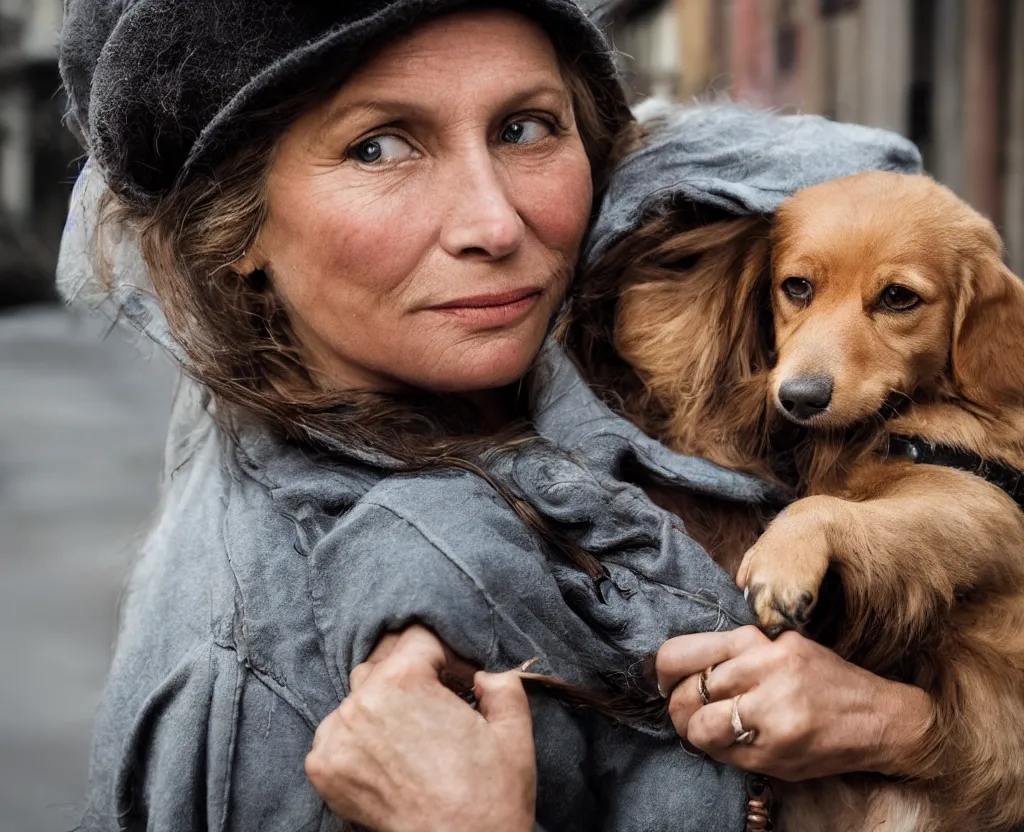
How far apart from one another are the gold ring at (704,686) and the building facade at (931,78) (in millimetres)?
1453

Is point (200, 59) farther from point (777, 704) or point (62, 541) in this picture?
point (62, 541)

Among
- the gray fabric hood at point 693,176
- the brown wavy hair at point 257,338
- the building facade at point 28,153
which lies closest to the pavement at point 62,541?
the gray fabric hood at point 693,176

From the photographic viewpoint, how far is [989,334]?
7.02 ft

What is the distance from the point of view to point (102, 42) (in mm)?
2080

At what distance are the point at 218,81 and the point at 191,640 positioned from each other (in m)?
0.83

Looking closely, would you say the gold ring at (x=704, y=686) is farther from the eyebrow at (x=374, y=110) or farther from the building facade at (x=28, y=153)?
the building facade at (x=28, y=153)

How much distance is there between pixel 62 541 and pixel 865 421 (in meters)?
6.42

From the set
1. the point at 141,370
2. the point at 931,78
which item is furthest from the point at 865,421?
the point at 141,370

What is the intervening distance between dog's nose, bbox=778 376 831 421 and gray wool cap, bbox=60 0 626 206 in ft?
2.25

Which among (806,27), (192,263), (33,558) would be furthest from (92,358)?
(192,263)

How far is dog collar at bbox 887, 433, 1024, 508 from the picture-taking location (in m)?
2.07

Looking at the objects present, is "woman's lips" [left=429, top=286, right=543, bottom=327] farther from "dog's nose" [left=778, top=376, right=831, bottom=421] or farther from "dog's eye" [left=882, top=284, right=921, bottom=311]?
"dog's eye" [left=882, top=284, right=921, bottom=311]

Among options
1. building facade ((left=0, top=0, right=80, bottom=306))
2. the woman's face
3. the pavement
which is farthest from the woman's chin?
building facade ((left=0, top=0, right=80, bottom=306))

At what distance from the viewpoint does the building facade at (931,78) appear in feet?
15.6
